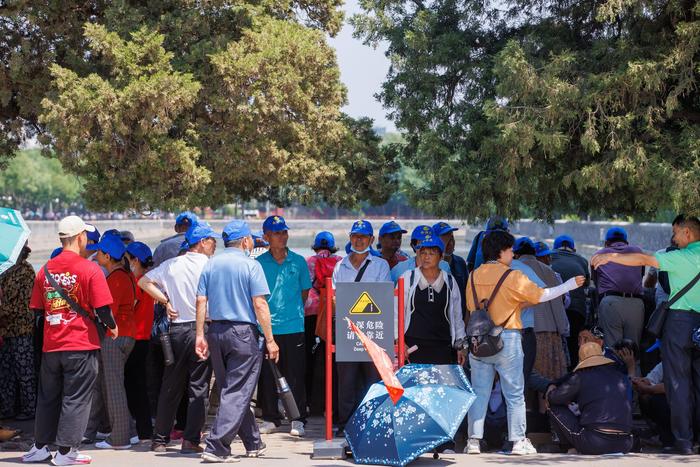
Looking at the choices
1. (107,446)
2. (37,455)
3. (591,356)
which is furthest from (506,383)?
(37,455)

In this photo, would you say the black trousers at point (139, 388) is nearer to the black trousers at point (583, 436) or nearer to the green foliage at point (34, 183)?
the black trousers at point (583, 436)

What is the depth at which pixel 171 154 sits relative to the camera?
11.6 m

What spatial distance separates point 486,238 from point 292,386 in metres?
2.57

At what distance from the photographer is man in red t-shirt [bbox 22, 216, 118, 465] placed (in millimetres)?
7781

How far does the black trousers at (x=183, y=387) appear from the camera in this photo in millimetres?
8352

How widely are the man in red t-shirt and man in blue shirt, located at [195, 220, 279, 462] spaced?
2.70ft

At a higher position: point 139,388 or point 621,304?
point 621,304

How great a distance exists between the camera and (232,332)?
7984mm

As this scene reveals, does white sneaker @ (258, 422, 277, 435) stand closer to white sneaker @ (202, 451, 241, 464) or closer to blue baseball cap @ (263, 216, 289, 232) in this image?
white sneaker @ (202, 451, 241, 464)

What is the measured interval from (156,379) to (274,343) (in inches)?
75.2

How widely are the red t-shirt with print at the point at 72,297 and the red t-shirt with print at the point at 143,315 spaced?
1145mm

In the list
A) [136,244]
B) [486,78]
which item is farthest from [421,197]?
[136,244]

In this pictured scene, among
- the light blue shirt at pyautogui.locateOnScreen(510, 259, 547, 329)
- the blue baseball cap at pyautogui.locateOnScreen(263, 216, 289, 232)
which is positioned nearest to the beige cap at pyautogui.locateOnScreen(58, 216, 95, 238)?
the blue baseball cap at pyautogui.locateOnScreen(263, 216, 289, 232)

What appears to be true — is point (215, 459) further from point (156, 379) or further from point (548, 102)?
point (548, 102)
